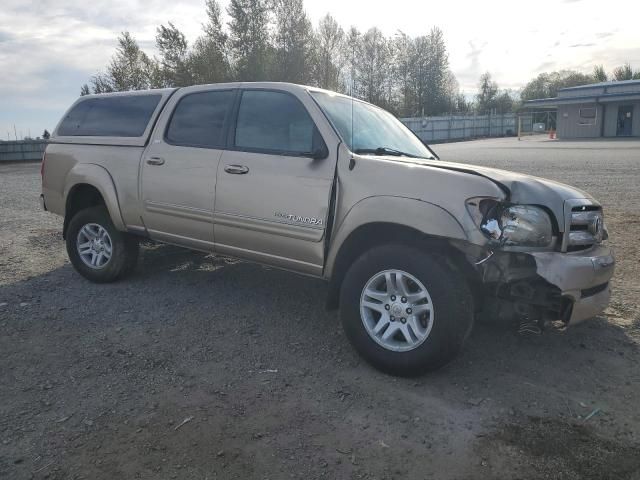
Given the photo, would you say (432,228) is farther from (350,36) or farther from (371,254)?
(350,36)

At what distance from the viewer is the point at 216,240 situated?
451 cm

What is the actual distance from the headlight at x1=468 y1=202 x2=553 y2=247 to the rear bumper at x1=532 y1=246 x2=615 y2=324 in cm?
12

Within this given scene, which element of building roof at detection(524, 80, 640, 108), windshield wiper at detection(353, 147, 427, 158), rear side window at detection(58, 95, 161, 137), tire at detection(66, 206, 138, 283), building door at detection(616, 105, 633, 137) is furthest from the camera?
building door at detection(616, 105, 633, 137)

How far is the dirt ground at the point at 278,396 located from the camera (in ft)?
8.44

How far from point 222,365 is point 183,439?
2.90ft

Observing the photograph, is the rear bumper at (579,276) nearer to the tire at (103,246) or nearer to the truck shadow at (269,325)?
the truck shadow at (269,325)

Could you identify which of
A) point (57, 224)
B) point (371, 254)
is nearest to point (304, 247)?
point (371, 254)

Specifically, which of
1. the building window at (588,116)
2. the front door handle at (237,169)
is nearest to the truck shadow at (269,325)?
the front door handle at (237,169)

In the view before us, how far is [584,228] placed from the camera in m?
3.44

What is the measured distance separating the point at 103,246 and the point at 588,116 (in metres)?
44.8

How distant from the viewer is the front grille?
3.33m

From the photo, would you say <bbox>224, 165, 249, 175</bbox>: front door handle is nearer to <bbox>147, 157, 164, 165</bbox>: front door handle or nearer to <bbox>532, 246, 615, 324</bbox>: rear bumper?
<bbox>147, 157, 164, 165</bbox>: front door handle

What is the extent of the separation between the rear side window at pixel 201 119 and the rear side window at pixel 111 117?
400 millimetres

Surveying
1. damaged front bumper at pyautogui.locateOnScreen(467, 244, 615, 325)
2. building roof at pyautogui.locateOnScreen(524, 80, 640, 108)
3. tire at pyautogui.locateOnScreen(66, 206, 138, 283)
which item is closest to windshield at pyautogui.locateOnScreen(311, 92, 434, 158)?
damaged front bumper at pyautogui.locateOnScreen(467, 244, 615, 325)
